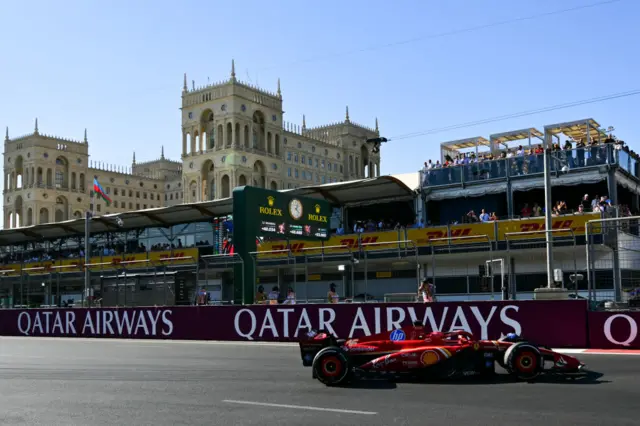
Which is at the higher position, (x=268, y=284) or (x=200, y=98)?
(x=200, y=98)

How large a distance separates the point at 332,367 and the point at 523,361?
293 cm

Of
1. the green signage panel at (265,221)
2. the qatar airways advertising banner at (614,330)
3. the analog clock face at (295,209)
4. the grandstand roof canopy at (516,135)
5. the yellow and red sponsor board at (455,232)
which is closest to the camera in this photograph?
the qatar airways advertising banner at (614,330)

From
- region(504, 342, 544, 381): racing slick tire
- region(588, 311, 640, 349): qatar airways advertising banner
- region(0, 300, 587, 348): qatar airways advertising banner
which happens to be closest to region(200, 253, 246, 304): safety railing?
region(0, 300, 587, 348): qatar airways advertising banner

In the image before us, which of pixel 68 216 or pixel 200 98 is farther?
pixel 68 216

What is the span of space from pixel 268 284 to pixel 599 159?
59.8ft

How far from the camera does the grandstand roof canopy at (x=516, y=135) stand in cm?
3881

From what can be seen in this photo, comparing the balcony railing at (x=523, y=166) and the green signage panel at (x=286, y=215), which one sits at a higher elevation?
the balcony railing at (x=523, y=166)

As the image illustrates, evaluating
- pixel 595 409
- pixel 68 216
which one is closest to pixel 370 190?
pixel 595 409

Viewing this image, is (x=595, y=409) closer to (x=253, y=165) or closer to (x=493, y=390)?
(x=493, y=390)

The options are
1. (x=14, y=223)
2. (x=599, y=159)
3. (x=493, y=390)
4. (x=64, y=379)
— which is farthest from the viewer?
(x=14, y=223)

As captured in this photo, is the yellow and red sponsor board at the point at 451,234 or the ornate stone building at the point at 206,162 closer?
the yellow and red sponsor board at the point at 451,234

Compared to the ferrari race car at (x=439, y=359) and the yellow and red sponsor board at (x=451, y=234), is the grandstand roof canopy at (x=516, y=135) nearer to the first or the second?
the yellow and red sponsor board at (x=451, y=234)

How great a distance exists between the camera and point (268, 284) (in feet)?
135

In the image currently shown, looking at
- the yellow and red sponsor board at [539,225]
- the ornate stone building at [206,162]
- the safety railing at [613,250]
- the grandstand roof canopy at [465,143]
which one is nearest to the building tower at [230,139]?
the ornate stone building at [206,162]
